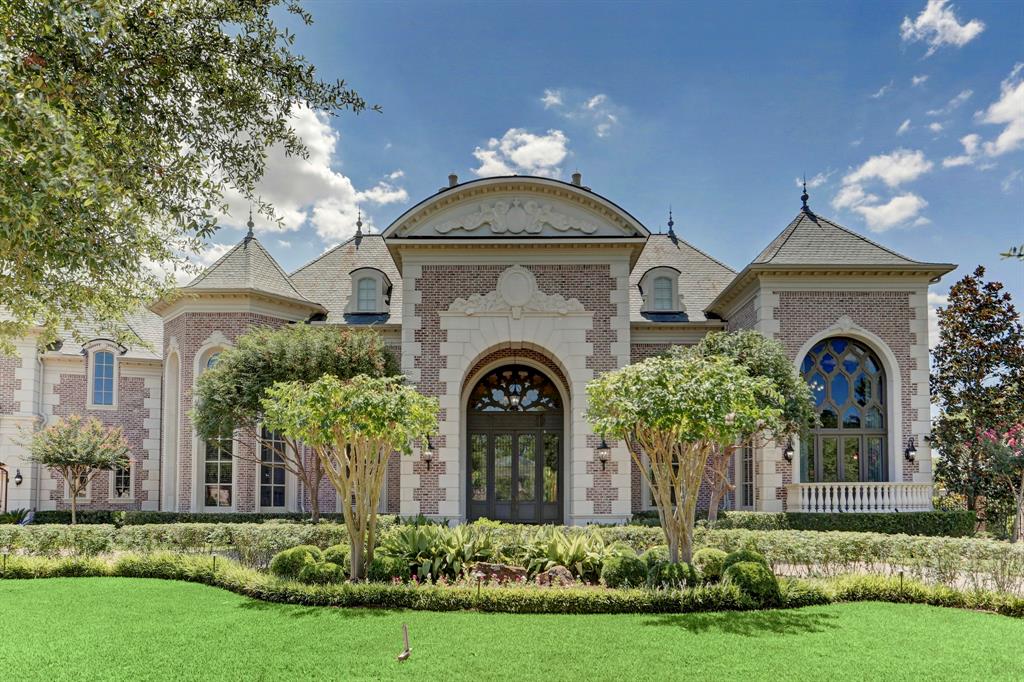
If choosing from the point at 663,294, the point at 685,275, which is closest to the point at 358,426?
the point at 663,294

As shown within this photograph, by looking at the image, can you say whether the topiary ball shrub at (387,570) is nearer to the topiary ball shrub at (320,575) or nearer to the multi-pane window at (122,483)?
the topiary ball shrub at (320,575)

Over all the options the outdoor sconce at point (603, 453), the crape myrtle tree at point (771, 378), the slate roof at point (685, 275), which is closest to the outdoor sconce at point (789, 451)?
the crape myrtle tree at point (771, 378)

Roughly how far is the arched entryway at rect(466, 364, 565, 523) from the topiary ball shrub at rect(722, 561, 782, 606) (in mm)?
9728

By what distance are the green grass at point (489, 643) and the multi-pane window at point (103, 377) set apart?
12468 mm

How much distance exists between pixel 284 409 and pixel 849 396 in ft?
45.2

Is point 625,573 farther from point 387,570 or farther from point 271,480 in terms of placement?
point 271,480

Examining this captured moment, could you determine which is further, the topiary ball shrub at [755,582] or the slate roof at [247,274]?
the slate roof at [247,274]

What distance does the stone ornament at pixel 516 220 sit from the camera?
687 inches

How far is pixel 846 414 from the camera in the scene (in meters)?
17.4

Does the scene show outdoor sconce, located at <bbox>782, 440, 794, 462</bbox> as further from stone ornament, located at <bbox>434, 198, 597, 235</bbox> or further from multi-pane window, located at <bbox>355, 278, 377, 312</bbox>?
multi-pane window, located at <bbox>355, 278, 377, 312</bbox>

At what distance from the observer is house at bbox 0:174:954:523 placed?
16.8 meters

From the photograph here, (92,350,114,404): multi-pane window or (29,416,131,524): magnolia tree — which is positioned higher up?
(92,350,114,404): multi-pane window

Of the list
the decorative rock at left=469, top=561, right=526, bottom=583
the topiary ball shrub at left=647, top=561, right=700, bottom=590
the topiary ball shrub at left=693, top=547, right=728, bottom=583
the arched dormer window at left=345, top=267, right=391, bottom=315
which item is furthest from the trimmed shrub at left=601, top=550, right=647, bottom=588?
the arched dormer window at left=345, top=267, right=391, bottom=315

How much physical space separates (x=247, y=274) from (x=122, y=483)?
7.79 meters
